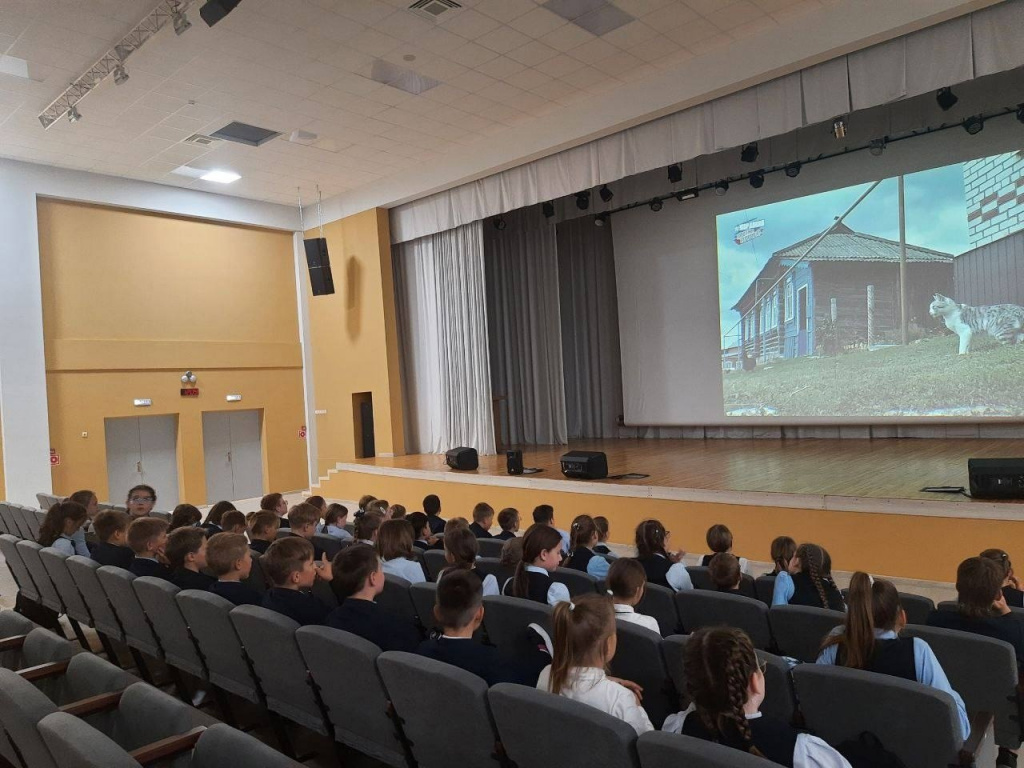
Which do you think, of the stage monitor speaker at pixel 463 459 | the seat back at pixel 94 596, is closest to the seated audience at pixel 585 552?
A: the seat back at pixel 94 596

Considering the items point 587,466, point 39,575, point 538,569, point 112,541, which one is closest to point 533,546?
point 538,569

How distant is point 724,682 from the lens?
1703 mm

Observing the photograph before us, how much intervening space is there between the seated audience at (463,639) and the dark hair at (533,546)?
0.91 metres

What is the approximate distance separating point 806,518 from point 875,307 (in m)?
4.90

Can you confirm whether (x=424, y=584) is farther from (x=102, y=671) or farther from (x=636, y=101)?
(x=636, y=101)

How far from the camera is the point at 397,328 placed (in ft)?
41.7

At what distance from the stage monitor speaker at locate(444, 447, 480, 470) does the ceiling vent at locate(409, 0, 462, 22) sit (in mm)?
5590

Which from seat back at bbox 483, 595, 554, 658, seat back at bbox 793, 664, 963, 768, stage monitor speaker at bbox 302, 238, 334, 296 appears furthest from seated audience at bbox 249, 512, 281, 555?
stage monitor speaker at bbox 302, 238, 334, 296

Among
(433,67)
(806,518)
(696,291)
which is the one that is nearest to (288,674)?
(806,518)

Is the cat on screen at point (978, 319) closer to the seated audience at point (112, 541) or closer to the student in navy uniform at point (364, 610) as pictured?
the student in navy uniform at point (364, 610)

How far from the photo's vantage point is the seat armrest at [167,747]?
6.15 feet

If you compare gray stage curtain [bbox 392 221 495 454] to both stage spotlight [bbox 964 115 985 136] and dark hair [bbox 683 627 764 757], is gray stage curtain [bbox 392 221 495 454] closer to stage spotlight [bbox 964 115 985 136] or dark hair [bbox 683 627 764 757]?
stage spotlight [bbox 964 115 985 136]

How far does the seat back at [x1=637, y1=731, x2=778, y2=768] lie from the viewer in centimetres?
153

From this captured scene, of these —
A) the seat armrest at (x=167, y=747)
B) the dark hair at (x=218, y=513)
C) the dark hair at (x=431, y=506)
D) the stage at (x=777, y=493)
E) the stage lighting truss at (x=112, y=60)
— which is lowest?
the stage at (x=777, y=493)
